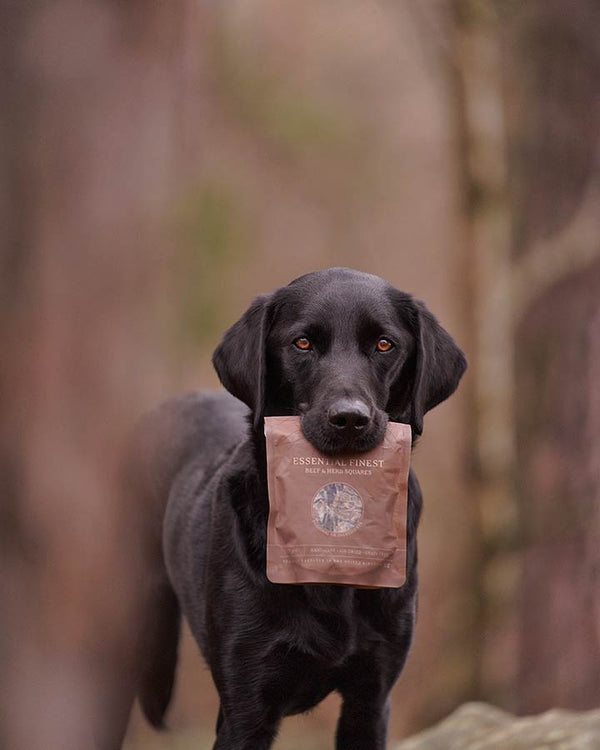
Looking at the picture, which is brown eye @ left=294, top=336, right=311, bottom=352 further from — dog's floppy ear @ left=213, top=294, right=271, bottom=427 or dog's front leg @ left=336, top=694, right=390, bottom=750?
dog's front leg @ left=336, top=694, right=390, bottom=750

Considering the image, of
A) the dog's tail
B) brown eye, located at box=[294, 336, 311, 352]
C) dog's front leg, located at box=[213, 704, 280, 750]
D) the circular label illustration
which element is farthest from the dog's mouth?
the dog's tail

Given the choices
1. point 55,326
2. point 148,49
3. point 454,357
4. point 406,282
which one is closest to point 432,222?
point 406,282

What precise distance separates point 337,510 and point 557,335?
4087mm

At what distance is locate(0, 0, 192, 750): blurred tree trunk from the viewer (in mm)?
1976

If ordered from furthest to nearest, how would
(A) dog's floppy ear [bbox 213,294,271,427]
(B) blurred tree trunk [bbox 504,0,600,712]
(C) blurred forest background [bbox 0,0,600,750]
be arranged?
(C) blurred forest background [bbox 0,0,600,750] < (B) blurred tree trunk [bbox 504,0,600,712] < (A) dog's floppy ear [bbox 213,294,271,427]

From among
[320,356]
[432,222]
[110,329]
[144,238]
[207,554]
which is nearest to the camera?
[110,329]

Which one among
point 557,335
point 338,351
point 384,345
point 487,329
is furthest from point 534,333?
point 338,351

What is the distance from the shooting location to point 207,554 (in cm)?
345

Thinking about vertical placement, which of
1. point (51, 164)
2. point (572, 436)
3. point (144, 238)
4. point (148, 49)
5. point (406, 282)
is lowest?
point (572, 436)

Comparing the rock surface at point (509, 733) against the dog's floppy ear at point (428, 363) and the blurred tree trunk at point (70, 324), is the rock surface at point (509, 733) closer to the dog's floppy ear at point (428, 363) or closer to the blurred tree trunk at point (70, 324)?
the dog's floppy ear at point (428, 363)

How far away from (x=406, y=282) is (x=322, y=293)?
440 cm

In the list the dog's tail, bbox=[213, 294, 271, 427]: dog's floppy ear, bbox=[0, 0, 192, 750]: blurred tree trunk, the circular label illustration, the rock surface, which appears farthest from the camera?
the dog's tail

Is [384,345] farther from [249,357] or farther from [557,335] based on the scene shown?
[557,335]

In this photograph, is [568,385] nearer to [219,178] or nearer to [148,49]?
[219,178]
